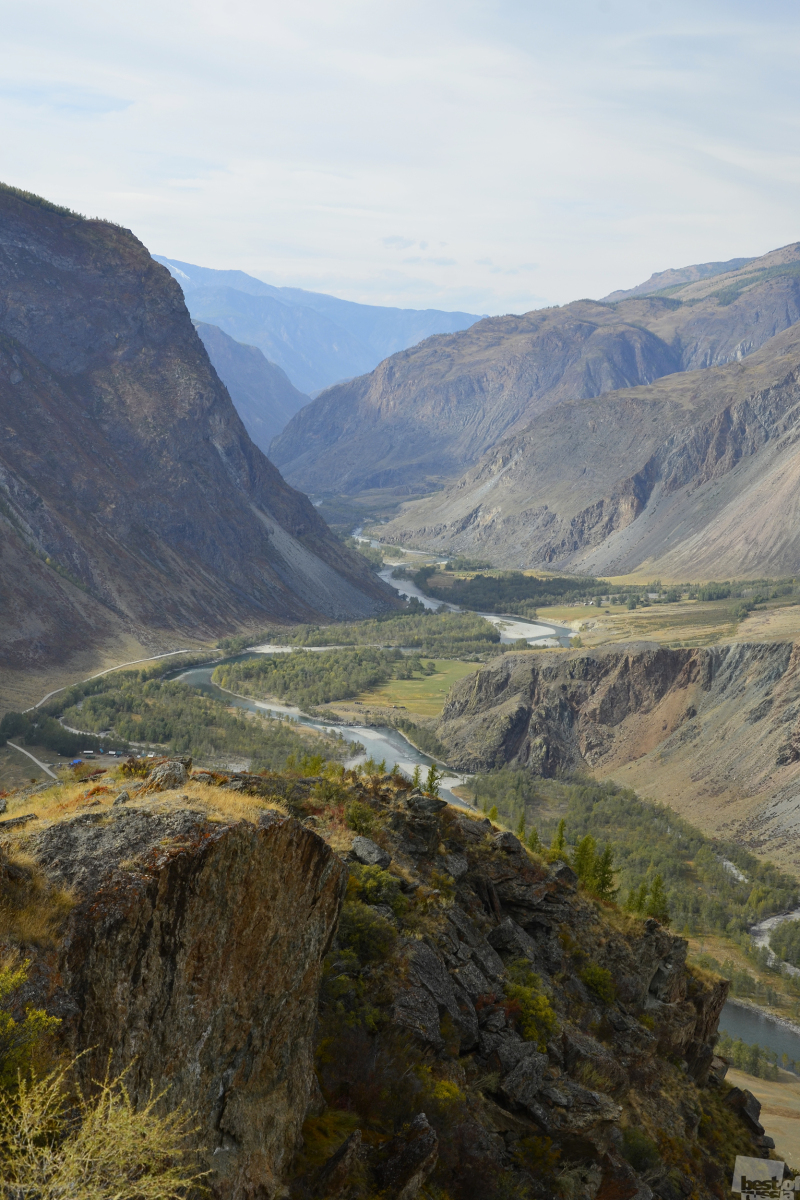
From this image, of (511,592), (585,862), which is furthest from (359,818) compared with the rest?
(511,592)

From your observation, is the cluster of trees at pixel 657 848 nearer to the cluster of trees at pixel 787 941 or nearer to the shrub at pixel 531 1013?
the cluster of trees at pixel 787 941

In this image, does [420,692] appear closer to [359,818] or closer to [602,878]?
[602,878]

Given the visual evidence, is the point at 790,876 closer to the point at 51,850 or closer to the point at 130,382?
the point at 51,850

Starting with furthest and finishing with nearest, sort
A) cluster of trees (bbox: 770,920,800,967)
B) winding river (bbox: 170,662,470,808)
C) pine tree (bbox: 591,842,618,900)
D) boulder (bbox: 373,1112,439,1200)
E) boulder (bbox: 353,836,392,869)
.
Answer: winding river (bbox: 170,662,470,808) → cluster of trees (bbox: 770,920,800,967) → pine tree (bbox: 591,842,618,900) → boulder (bbox: 353,836,392,869) → boulder (bbox: 373,1112,439,1200)

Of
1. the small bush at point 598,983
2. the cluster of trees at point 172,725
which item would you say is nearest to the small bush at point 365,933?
the small bush at point 598,983

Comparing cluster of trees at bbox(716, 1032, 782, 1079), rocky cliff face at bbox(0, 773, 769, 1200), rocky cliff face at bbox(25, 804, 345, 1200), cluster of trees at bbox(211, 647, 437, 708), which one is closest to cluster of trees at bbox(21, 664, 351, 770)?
cluster of trees at bbox(211, 647, 437, 708)

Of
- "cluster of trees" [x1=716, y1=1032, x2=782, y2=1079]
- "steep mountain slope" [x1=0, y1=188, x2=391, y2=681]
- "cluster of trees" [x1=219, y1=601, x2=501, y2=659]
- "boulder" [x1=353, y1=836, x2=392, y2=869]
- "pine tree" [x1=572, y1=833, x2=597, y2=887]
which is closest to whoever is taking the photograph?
"boulder" [x1=353, y1=836, x2=392, y2=869]

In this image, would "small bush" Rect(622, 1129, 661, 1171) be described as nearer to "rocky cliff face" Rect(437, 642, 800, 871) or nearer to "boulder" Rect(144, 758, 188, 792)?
"boulder" Rect(144, 758, 188, 792)
